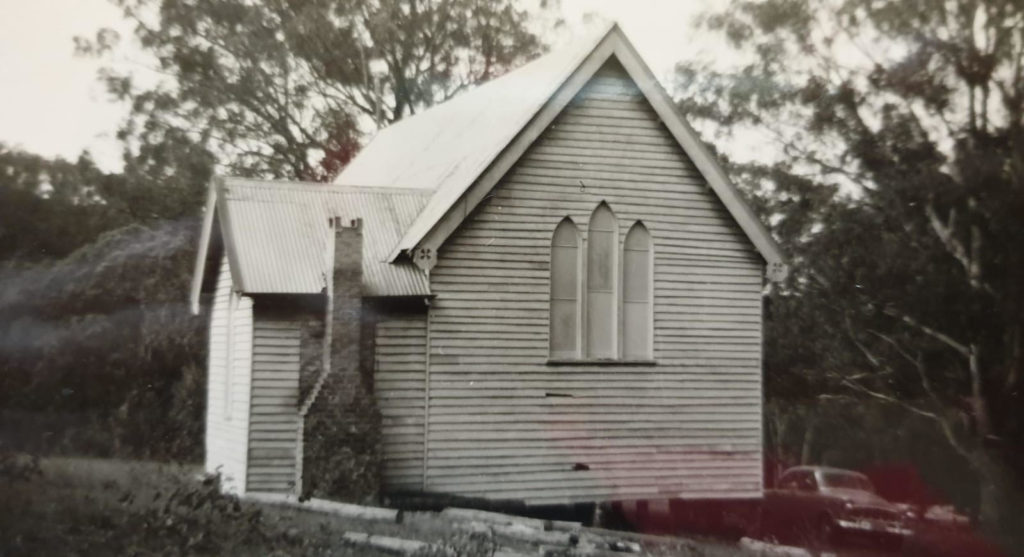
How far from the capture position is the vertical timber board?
15.2 metres

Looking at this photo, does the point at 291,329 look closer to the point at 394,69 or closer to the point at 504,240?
the point at 504,240

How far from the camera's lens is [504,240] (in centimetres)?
1591

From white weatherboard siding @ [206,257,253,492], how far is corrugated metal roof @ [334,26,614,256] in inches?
122

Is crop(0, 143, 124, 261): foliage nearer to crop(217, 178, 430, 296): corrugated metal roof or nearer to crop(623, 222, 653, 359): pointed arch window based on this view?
crop(217, 178, 430, 296): corrugated metal roof

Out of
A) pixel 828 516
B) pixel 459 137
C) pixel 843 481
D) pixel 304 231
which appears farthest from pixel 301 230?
pixel 843 481

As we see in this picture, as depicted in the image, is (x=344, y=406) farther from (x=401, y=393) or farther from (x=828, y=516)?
(x=828, y=516)

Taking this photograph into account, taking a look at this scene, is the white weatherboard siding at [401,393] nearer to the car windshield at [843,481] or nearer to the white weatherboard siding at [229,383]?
the white weatherboard siding at [229,383]

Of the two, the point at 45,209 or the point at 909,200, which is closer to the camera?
the point at 45,209

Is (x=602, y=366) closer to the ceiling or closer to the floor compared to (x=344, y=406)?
closer to the ceiling

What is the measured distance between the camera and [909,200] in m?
26.1

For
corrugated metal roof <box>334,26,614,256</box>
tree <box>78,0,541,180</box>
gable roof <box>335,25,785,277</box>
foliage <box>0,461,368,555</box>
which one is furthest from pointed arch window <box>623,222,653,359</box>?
tree <box>78,0,541,180</box>

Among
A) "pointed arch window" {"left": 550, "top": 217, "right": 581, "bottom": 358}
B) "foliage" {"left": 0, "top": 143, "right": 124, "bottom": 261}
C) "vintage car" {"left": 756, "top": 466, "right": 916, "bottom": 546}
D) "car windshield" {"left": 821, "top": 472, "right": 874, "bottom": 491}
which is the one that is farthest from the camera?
"car windshield" {"left": 821, "top": 472, "right": 874, "bottom": 491}

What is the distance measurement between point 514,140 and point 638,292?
334 cm

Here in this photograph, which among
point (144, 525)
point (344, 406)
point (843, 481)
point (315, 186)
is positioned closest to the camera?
point (144, 525)
